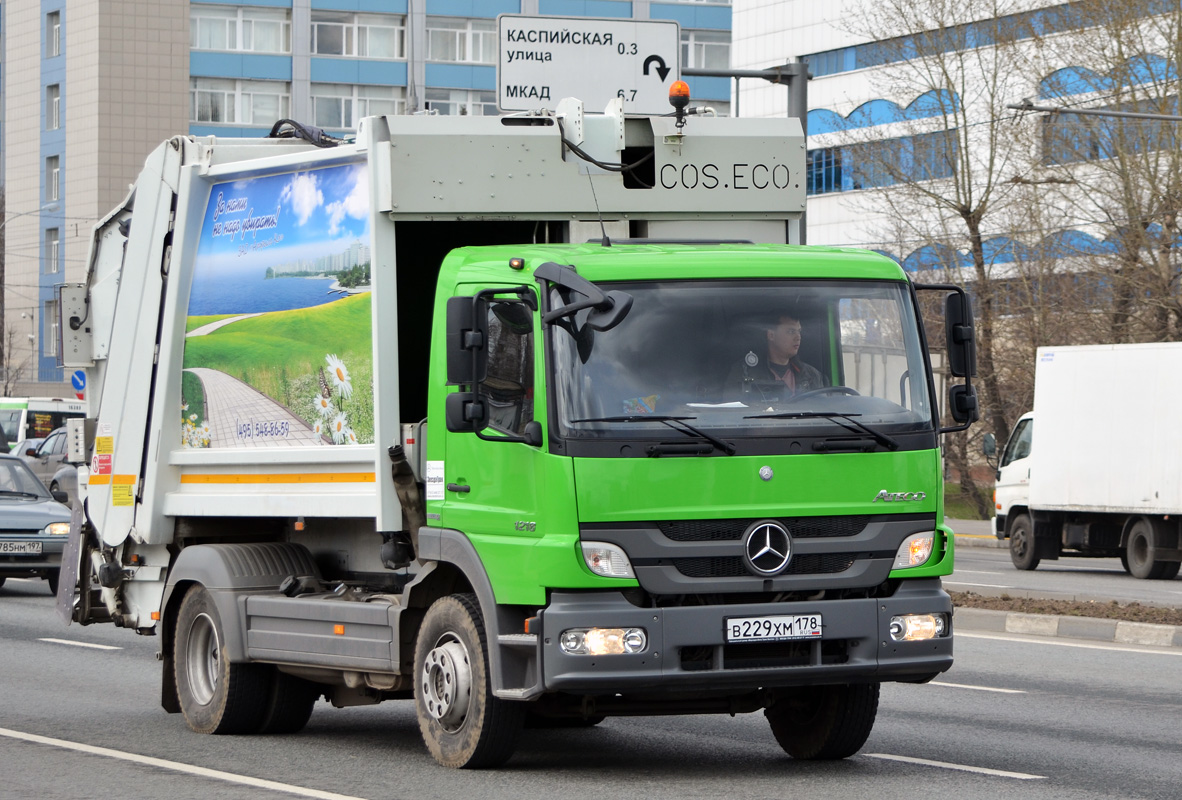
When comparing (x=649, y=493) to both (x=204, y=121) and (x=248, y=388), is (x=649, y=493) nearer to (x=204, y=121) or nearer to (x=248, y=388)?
(x=248, y=388)

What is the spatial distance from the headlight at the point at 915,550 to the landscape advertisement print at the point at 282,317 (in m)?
2.68

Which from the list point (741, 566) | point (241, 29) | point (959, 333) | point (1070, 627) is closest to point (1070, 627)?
point (1070, 627)

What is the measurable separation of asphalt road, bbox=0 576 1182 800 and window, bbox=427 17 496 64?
60713 mm

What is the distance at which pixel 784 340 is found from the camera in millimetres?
8352

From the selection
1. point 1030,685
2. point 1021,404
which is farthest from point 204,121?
point 1030,685

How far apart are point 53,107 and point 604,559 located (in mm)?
69263

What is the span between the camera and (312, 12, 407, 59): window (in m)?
70.9

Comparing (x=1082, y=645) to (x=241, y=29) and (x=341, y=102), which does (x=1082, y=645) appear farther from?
(x=241, y=29)

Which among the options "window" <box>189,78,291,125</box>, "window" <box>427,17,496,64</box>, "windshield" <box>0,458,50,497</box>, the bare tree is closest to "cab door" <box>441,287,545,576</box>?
"windshield" <box>0,458,50,497</box>

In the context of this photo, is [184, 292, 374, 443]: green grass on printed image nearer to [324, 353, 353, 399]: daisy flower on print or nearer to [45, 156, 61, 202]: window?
[324, 353, 353, 399]: daisy flower on print

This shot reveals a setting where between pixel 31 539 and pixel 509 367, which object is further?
pixel 31 539

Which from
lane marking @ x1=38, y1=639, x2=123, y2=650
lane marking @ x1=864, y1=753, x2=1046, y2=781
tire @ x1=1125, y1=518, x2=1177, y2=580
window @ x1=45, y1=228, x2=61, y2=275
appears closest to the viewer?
lane marking @ x1=864, y1=753, x2=1046, y2=781

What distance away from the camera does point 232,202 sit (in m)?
10.6

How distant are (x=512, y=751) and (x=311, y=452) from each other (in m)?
2.15
